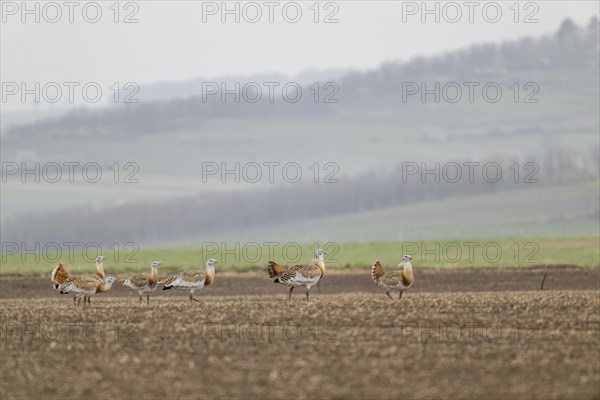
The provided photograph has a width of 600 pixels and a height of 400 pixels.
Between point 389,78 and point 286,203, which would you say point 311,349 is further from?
point 389,78

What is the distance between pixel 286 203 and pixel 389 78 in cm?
6560

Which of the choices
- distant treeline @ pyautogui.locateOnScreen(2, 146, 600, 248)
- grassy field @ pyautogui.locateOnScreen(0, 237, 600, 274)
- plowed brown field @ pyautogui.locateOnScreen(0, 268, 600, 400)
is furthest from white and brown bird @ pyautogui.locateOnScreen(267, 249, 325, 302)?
distant treeline @ pyautogui.locateOnScreen(2, 146, 600, 248)

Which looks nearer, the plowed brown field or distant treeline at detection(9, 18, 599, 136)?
the plowed brown field

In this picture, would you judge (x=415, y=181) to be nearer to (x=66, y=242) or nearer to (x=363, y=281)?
(x=66, y=242)

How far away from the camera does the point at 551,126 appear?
14588cm

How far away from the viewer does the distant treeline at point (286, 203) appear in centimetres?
9850

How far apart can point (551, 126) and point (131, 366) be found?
430ft

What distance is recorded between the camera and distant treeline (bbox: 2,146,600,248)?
98.5m

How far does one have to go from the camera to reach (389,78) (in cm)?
17662

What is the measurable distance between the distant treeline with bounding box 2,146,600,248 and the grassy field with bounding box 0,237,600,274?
99.1 ft

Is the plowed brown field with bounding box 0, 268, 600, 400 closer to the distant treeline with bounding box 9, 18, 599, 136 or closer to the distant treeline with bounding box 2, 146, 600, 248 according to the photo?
the distant treeline with bounding box 2, 146, 600, 248

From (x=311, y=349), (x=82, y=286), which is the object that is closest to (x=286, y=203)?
(x=82, y=286)

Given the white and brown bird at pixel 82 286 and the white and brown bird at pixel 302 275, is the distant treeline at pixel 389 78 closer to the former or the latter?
the white and brown bird at pixel 82 286

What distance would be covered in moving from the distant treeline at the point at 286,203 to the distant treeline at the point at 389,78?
1514 inches
